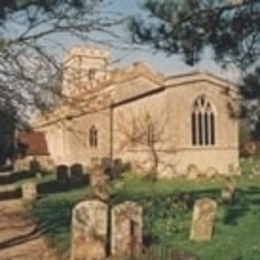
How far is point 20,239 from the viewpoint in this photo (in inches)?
643

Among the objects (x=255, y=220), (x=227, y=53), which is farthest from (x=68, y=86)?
(x=255, y=220)

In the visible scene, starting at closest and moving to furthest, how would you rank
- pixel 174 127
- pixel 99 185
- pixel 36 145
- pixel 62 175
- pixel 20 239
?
pixel 20 239 → pixel 99 185 → pixel 62 175 → pixel 174 127 → pixel 36 145

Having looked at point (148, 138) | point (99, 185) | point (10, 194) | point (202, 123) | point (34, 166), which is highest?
point (202, 123)

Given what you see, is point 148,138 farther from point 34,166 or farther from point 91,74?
point 91,74

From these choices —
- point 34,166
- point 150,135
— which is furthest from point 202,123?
point 34,166

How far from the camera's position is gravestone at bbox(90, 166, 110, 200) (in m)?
24.3

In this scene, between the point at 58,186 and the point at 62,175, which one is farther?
the point at 62,175

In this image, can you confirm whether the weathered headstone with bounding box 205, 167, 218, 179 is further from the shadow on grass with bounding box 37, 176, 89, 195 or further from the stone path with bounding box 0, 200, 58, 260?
the stone path with bounding box 0, 200, 58, 260

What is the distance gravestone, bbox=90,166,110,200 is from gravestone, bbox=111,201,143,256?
353 inches

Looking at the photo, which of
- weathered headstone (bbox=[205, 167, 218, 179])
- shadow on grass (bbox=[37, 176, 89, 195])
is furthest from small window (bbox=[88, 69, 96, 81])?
weathered headstone (bbox=[205, 167, 218, 179])

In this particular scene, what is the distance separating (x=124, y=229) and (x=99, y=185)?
1410 cm

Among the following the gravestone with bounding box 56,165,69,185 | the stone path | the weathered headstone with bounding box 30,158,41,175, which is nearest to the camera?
the stone path

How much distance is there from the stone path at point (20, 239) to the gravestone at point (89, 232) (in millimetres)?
478

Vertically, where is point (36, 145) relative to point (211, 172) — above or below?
above
